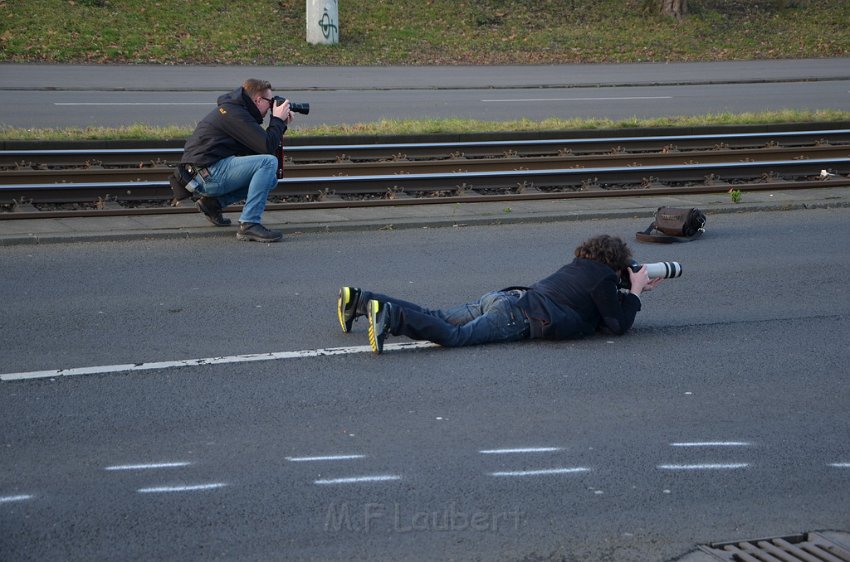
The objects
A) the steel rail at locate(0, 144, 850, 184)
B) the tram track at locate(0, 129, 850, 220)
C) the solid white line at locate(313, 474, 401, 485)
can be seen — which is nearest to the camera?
the solid white line at locate(313, 474, 401, 485)

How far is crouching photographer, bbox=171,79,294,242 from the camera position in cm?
1065

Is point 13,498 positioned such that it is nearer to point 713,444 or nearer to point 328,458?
point 328,458

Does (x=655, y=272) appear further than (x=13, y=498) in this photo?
Yes

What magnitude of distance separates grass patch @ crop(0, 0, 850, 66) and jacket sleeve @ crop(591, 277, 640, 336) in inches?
803

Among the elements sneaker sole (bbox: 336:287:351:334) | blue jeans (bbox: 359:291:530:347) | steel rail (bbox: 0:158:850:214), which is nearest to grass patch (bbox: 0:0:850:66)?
steel rail (bbox: 0:158:850:214)

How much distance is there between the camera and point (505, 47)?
29.6m

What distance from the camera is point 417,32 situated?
30156mm

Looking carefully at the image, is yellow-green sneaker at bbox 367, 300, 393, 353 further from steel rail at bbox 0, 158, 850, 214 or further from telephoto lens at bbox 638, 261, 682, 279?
steel rail at bbox 0, 158, 850, 214

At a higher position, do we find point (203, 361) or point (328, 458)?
point (203, 361)

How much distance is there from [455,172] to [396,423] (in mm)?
7770

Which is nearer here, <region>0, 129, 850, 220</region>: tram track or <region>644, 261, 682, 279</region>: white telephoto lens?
<region>644, 261, 682, 279</region>: white telephoto lens

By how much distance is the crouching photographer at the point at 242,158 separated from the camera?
1065 centimetres

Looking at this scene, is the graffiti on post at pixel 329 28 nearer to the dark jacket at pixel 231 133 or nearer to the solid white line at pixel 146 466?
the dark jacket at pixel 231 133

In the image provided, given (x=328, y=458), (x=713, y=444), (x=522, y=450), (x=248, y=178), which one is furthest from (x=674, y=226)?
(x=328, y=458)
